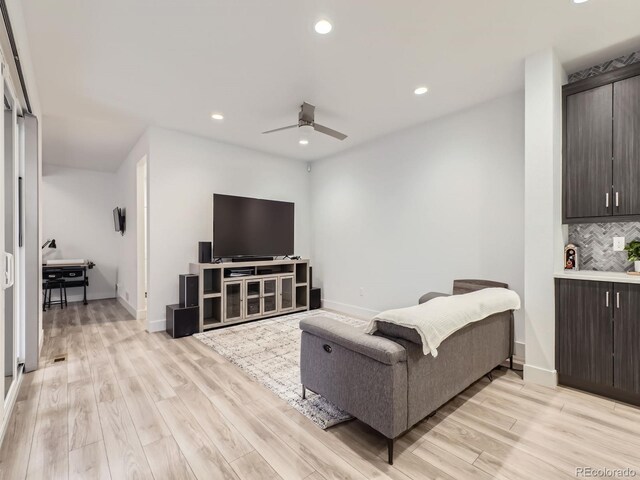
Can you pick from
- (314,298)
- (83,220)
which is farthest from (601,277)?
(83,220)

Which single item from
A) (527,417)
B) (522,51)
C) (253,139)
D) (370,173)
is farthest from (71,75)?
(527,417)

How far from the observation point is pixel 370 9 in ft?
6.57

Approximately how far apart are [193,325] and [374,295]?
2.50 metres

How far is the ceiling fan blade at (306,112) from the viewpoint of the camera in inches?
131

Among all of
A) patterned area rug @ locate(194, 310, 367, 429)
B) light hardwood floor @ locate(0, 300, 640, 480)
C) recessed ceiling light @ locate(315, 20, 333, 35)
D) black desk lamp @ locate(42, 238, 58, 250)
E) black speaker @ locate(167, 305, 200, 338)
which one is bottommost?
light hardwood floor @ locate(0, 300, 640, 480)

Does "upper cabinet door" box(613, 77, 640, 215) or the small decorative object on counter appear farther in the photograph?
the small decorative object on counter

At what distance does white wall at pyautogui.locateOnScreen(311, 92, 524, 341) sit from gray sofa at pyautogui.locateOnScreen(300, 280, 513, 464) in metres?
1.34

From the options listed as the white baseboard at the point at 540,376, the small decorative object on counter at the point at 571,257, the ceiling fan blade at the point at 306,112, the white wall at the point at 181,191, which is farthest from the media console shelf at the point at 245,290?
the small decorative object on counter at the point at 571,257

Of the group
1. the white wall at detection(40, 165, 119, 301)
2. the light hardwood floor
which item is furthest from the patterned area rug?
the white wall at detection(40, 165, 119, 301)

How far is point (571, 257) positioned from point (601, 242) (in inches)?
10.1

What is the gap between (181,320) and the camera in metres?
3.81

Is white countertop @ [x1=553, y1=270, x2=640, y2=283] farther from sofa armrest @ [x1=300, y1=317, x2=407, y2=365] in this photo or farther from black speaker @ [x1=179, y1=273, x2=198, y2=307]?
black speaker @ [x1=179, y1=273, x2=198, y2=307]

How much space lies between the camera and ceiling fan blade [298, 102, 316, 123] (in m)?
3.32

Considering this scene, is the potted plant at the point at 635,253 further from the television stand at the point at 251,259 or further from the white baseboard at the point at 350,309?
the television stand at the point at 251,259
